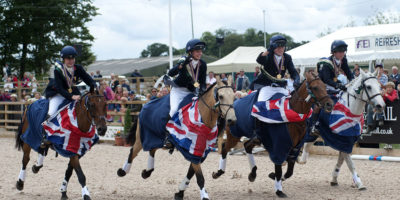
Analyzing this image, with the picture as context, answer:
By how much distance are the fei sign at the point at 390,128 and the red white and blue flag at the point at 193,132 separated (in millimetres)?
6231

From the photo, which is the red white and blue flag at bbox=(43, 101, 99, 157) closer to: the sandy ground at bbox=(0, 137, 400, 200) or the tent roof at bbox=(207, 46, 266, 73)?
the sandy ground at bbox=(0, 137, 400, 200)

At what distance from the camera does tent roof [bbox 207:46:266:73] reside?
90.8 feet

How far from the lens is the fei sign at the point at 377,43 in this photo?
1820cm

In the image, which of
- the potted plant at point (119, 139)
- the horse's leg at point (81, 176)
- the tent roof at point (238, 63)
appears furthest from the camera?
the tent roof at point (238, 63)

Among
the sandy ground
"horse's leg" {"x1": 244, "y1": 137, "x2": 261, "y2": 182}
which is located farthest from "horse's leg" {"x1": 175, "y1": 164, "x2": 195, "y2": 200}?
"horse's leg" {"x1": 244, "y1": 137, "x2": 261, "y2": 182}

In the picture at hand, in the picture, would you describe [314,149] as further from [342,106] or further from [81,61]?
[81,61]

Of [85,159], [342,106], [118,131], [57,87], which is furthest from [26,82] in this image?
[342,106]

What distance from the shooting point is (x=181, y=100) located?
8875mm

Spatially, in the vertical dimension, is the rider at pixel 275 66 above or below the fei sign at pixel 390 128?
above

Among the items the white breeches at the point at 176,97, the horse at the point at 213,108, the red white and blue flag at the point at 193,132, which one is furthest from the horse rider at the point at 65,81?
the horse at the point at 213,108

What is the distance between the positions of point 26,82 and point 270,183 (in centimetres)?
2095

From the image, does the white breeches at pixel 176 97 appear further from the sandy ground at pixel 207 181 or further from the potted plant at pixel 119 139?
the potted plant at pixel 119 139

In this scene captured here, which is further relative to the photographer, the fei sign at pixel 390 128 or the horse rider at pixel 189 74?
the fei sign at pixel 390 128

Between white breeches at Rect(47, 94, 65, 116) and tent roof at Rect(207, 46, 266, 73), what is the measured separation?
18678 mm
